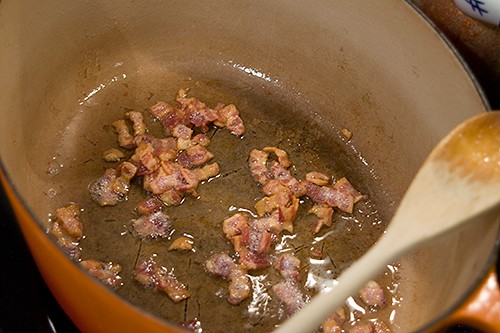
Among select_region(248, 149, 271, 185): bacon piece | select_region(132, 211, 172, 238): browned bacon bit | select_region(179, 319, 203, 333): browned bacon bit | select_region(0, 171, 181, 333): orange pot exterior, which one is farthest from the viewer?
select_region(248, 149, 271, 185): bacon piece

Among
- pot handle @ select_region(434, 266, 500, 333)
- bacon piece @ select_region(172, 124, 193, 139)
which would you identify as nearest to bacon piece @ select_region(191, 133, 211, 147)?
bacon piece @ select_region(172, 124, 193, 139)

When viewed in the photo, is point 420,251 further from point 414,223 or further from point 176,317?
point 176,317

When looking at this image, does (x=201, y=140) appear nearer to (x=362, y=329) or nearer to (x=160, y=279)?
(x=160, y=279)

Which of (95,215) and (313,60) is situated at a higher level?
(313,60)

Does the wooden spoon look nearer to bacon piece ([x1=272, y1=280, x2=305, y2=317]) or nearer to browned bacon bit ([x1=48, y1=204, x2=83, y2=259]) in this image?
bacon piece ([x1=272, y1=280, x2=305, y2=317])

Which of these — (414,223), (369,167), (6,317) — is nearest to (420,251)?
(369,167)

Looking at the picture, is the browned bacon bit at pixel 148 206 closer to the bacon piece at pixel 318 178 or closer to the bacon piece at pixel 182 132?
the bacon piece at pixel 182 132

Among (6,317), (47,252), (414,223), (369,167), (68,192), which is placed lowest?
(6,317)

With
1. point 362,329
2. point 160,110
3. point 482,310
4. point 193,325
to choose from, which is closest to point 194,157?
point 160,110
